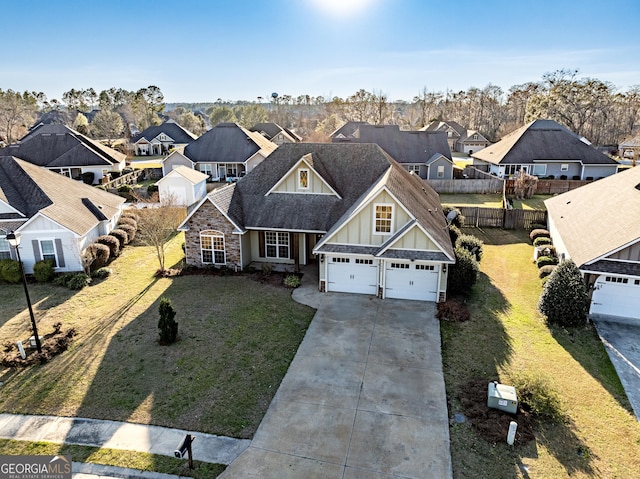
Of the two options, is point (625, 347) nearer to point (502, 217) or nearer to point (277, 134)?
point (502, 217)

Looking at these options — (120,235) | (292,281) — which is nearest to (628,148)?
(292,281)

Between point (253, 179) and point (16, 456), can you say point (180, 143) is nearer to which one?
point (253, 179)

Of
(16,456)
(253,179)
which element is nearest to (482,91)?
(253,179)

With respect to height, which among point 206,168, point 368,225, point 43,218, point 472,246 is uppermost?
point 206,168

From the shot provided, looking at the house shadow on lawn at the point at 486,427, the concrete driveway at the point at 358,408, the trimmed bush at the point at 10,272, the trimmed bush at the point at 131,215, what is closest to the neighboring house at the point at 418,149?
the trimmed bush at the point at 131,215

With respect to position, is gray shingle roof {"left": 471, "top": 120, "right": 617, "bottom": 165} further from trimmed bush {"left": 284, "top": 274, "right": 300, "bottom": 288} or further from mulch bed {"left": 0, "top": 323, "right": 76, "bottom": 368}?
mulch bed {"left": 0, "top": 323, "right": 76, "bottom": 368}

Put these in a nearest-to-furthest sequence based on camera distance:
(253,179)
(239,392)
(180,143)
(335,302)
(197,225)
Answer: (239,392) → (335,302) → (197,225) → (253,179) → (180,143)
